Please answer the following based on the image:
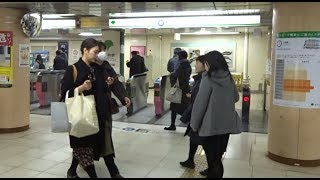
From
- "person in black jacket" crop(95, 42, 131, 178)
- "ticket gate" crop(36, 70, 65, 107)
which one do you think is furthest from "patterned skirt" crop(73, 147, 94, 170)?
"ticket gate" crop(36, 70, 65, 107)

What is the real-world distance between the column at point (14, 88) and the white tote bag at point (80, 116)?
3426 millimetres

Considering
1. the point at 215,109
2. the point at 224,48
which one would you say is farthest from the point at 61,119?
the point at 224,48

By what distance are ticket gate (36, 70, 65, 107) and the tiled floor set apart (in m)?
3.02

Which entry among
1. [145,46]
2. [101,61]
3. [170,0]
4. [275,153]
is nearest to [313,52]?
[275,153]

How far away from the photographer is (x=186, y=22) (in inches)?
333

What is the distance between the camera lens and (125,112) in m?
A: 8.68

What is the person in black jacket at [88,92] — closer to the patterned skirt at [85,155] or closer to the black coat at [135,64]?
the patterned skirt at [85,155]

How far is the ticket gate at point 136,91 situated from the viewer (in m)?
8.49

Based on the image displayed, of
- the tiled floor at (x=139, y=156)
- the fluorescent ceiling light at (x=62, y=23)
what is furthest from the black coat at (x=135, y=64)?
the tiled floor at (x=139, y=156)

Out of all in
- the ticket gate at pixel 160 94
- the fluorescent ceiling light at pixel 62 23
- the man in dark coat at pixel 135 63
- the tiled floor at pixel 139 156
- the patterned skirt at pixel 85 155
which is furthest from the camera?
the man in dark coat at pixel 135 63

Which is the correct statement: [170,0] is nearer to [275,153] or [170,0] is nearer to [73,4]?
[73,4]

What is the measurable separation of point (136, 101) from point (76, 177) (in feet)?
17.3

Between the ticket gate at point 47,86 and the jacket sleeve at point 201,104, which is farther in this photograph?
the ticket gate at point 47,86

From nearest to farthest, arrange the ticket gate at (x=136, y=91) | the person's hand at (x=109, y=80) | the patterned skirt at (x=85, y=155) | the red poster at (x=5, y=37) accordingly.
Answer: the patterned skirt at (x=85, y=155), the person's hand at (x=109, y=80), the red poster at (x=5, y=37), the ticket gate at (x=136, y=91)
